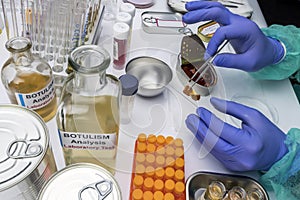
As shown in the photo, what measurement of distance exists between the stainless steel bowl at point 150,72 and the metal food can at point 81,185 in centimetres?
40

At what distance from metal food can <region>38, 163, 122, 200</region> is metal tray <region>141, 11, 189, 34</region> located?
2.09 feet

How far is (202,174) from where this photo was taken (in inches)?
27.7

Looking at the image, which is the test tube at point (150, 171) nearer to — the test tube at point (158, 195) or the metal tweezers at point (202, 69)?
the test tube at point (158, 195)

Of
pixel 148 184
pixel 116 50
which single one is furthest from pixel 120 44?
pixel 148 184

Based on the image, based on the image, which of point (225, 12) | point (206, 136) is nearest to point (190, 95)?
point (206, 136)

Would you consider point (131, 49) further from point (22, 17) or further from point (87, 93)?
point (87, 93)

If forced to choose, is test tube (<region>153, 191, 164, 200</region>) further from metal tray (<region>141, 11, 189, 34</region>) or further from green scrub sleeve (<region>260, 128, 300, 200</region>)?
metal tray (<region>141, 11, 189, 34</region>)

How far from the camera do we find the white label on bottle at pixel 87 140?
578 millimetres

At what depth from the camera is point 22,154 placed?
1.52 feet

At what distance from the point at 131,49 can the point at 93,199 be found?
600 mm

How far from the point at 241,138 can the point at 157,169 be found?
21 centimetres

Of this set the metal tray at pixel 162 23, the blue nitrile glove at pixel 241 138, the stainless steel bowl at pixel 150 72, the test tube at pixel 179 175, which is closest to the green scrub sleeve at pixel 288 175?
the blue nitrile glove at pixel 241 138

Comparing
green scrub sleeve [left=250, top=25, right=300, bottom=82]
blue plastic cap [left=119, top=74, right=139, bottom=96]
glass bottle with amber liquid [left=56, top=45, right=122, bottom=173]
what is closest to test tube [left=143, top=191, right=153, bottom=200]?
glass bottle with amber liquid [left=56, top=45, right=122, bottom=173]

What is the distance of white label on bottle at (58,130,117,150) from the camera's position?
578mm
